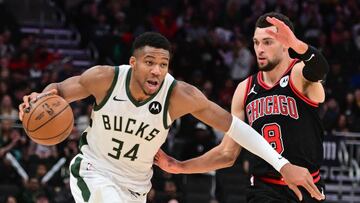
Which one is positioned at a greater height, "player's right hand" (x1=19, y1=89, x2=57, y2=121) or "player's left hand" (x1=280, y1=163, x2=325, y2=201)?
"player's right hand" (x1=19, y1=89, x2=57, y2=121)

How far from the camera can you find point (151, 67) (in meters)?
6.86

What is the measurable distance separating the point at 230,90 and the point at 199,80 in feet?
2.32

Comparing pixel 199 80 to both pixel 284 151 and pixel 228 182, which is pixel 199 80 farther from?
pixel 284 151

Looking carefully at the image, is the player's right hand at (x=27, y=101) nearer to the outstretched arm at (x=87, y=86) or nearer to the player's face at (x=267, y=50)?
the outstretched arm at (x=87, y=86)

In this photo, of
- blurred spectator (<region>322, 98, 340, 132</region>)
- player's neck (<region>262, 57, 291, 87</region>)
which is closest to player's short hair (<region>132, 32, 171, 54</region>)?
player's neck (<region>262, 57, 291, 87</region>)

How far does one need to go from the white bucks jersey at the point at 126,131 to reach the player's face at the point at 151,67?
5.4 inches

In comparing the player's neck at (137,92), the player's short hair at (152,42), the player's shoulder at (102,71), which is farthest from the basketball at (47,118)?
the player's short hair at (152,42)

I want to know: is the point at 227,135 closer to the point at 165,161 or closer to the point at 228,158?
the point at 228,158

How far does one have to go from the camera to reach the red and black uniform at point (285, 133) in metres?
7.07

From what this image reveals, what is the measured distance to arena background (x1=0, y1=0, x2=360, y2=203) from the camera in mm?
14219

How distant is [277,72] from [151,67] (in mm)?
1232

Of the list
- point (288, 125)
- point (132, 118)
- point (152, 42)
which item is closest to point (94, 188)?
point (132, 118)

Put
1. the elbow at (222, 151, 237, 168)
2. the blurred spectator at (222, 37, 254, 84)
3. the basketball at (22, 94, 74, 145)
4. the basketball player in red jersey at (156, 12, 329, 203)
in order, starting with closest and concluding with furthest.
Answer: the basketball at (22, 94, 74, 145) → the basketball player in red jersey at (156, 12, 329, 203) → the elbow at (222, 151, 237, 168) → the blurred spectator at (222, 37, 254, 84)

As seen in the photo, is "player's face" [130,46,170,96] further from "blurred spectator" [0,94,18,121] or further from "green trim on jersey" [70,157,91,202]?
"blurred spectator" [0,94,18,121]
